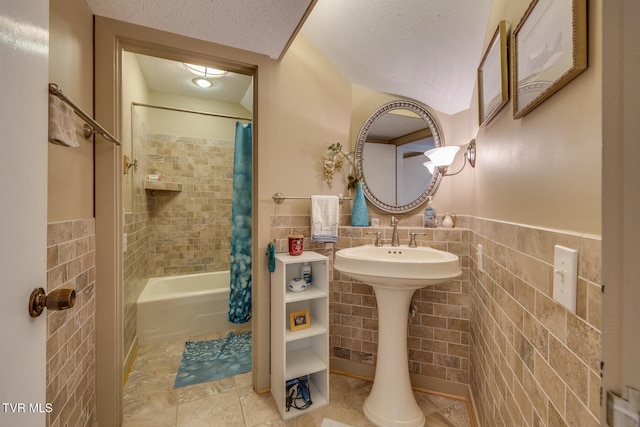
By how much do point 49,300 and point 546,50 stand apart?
1.42m

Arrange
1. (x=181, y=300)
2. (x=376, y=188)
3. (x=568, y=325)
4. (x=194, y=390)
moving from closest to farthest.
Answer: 1. (x=568, y=325)
2. (x=194, y=390)
3. (x=376, y=188)
4. (x=181, y=300)

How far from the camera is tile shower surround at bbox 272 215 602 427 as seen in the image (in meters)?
0.57

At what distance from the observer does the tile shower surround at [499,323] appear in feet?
1.87

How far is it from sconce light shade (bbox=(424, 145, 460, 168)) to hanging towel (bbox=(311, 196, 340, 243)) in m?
0.71

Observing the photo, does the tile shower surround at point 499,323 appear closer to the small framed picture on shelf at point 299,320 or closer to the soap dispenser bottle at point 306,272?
the soap dispenser bottle at point 306,272

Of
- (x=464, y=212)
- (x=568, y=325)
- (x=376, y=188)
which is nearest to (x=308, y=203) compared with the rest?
(x=376, y=188)

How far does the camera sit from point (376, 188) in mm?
1962

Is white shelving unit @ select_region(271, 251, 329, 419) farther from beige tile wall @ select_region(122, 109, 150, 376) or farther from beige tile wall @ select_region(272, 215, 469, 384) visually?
beige tile wall @ select_region(122, 109, 150, 376)

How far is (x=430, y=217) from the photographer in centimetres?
179

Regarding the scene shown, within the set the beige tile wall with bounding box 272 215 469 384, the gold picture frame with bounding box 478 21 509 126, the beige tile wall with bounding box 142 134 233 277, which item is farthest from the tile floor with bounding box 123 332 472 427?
the gold picture frame with bounding box 478 21 509 126

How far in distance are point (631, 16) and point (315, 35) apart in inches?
72.9

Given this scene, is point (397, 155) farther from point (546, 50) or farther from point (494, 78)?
point (546, 50)

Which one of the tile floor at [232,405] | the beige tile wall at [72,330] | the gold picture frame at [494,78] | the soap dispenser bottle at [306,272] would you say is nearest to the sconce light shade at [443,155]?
the gold picture frame at [494,78]

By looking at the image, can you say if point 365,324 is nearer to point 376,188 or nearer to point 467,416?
point 467,416
